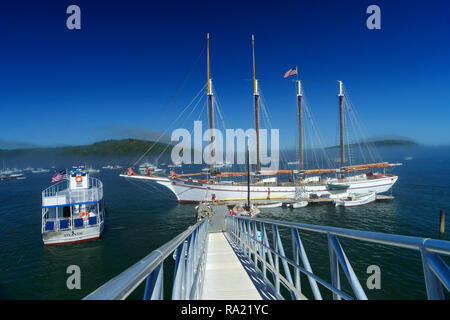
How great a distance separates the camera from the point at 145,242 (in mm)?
23016

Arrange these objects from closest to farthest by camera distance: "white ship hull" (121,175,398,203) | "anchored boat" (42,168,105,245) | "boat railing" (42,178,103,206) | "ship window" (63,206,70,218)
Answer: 1. "anchored boat" (42,168,105,245)
2. "boat railing" (42,178,103,206)
3. "ship window" (63,206,70,218)
4. "white ship hull" (121,175,398,203)

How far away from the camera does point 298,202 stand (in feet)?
122

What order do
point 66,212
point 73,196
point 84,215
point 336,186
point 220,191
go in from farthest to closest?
point 336,186 → point 220,191 → point 84,215 → point 66,212 → point 73,196

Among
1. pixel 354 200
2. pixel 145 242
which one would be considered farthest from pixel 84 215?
pixel 354 200

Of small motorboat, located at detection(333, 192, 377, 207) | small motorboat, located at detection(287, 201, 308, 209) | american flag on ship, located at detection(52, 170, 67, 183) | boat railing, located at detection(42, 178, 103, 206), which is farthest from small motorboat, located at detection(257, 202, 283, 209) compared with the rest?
american flag on ship, located at detection(52, 170, 67, 183)

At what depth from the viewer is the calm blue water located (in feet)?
49.9

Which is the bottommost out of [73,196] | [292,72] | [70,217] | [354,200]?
[354,200]

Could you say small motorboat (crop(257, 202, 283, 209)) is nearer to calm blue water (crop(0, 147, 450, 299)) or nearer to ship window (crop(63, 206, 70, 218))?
calm blue water (crop(0, 147, 450, 299))

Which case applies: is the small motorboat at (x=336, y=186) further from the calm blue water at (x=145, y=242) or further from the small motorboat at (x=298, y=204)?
the small motorboat at (x=298, y=204)

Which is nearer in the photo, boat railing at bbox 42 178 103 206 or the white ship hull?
boat railing at bbox 42 178 103 206

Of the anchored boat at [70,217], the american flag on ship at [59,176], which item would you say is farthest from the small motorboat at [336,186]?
the american flag on ship at [59,176]

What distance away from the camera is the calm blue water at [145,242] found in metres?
15.2

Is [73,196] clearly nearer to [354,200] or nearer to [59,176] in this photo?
[59,176]
